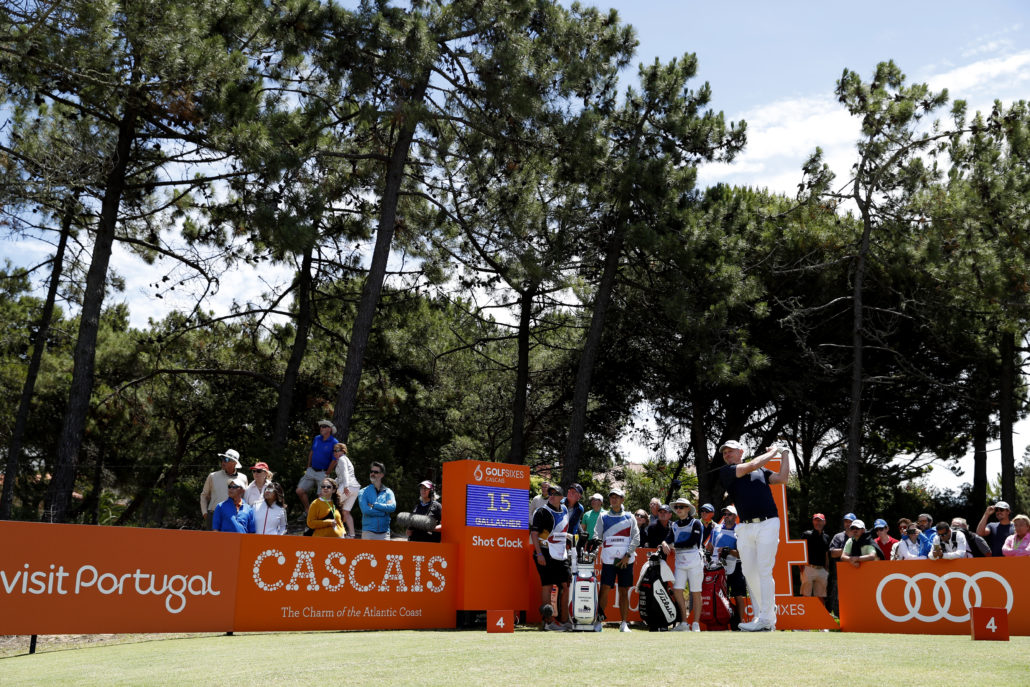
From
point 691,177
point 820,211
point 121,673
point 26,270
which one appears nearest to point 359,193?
point 691,177

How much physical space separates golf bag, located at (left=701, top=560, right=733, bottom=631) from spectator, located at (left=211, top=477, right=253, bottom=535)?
565 cm

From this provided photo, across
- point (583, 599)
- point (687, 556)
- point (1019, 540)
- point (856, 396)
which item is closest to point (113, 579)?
point (583, 599)

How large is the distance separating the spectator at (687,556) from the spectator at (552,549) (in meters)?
1.22

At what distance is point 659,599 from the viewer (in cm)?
1123

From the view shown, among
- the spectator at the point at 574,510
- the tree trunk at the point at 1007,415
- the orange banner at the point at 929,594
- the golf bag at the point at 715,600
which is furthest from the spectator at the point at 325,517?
the tree trunk at the point at 1007,415

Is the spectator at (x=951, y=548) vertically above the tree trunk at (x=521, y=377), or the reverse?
the tree trunk at (x=521, y=377)

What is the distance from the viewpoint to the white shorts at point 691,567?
11.0m

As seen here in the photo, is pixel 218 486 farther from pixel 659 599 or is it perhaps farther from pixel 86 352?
pixel 86 352

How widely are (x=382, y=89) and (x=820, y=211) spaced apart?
36.9 feet

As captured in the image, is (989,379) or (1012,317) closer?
(1012,317)

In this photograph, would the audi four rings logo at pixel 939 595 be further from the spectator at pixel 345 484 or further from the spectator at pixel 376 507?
the spectator at pixel 345 484

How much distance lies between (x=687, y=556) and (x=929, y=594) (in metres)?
2.72

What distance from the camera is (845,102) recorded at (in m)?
21.3

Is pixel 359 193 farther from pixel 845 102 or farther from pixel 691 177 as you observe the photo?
pixel 845 102
